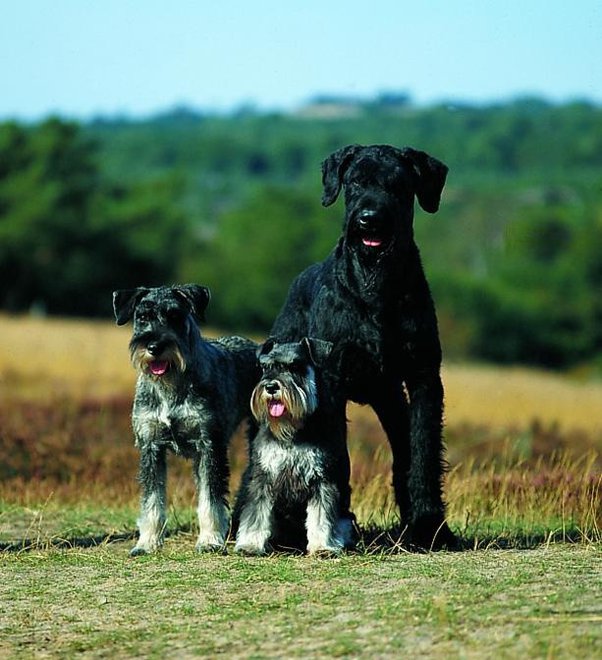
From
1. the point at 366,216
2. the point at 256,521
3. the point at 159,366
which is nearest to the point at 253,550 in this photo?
the point at 256,521

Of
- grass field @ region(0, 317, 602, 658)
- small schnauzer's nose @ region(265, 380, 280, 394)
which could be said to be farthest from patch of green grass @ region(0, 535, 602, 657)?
small schnauzer's nose @ region(265, 380, 280, 394)

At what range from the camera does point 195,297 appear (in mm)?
10930

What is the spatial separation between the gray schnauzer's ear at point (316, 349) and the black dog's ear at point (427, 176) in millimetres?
1279

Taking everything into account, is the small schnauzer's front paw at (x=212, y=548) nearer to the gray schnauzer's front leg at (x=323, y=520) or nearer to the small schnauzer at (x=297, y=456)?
the small schnauzer at (x=297, y=456)

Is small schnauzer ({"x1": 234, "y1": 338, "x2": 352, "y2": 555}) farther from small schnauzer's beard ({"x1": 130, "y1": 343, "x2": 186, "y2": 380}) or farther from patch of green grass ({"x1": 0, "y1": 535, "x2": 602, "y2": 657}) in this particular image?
small schnauzer's beard ({"x1": 130, "y1": 343, "x2": 186, "y2": 380})

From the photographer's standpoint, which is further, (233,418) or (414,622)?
(233,418)

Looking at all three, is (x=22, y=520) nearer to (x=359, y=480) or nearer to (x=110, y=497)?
(x=110, y=497)

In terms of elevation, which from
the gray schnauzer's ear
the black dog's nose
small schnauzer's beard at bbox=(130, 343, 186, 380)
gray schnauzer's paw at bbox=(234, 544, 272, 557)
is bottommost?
gray schnauzer's paw at bbox=(234, 544, 272, 557)

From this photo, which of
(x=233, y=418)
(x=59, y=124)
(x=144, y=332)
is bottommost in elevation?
(x=233, y=418)

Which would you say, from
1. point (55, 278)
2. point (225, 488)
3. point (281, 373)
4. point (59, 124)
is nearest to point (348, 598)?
point (281, 373)

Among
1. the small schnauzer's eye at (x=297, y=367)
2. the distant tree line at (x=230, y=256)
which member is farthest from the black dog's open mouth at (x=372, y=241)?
the distant tree line at (x=230, y=256)

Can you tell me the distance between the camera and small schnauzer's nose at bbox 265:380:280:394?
9805 millimetres

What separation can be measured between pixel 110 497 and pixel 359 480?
284cm

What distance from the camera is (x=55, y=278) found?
79.0 metres
